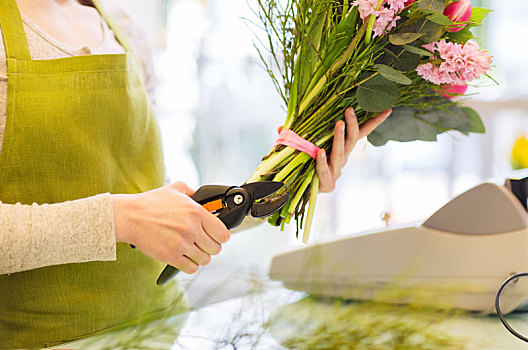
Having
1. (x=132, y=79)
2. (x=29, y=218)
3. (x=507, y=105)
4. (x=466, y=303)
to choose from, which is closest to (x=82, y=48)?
(x=132, y=79)

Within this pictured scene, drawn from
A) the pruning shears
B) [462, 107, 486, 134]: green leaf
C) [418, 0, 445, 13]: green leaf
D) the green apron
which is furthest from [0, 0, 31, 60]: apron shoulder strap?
[462, 107, 486, 134]: green leaf

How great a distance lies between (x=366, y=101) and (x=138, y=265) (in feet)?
1.52

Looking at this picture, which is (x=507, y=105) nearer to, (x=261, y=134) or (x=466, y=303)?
(x=261, y=134)

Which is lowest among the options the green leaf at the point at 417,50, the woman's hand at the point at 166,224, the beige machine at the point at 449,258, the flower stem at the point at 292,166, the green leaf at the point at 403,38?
the beige machine at the point at 449,258

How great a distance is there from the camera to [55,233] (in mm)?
613

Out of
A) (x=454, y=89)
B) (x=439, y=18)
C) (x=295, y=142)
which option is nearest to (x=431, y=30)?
(x=439, y=18)

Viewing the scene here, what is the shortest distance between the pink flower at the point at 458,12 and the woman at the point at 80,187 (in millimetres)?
190

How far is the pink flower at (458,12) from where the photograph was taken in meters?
0.67

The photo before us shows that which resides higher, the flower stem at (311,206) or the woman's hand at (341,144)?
the woman's hand at (341,144)

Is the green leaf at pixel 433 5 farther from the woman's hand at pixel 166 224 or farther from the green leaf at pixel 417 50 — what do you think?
the woman's hand at pixel 166 224

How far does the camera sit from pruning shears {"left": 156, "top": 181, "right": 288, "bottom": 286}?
2.14 ft

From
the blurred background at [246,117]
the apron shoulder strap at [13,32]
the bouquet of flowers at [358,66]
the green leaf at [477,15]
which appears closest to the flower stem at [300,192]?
the bouquet of flowers at [358,66]

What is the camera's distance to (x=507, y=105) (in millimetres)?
3061

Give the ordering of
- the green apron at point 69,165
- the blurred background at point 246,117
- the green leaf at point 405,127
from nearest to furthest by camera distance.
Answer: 1. the green apron at point 69,165
2. the green leaf at point 405,127
3. the blurred background at point 246,117
